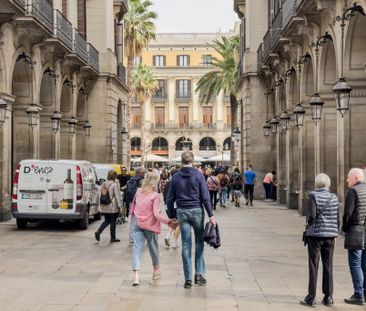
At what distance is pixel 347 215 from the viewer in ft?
26.3

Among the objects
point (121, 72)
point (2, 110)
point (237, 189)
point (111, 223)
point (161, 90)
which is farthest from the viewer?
point (161, 90)

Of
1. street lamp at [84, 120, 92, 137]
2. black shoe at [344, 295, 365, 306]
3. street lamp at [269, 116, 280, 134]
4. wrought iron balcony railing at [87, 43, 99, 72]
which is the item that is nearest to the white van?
black shoe at [344, 295, 365, 306]

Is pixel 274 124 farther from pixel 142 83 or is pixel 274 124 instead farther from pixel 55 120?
pixel 142 83

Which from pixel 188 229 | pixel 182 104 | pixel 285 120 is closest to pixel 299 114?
pixel 285 120

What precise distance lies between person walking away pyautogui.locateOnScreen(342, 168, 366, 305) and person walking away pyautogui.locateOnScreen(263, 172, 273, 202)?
20992mm

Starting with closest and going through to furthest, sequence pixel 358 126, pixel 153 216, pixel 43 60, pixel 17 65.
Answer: pixel 153 216
pixel 358 126
pixel 17 65
pixel 43 60

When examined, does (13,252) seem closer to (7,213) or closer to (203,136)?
(7,213)

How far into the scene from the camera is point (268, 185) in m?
29.6

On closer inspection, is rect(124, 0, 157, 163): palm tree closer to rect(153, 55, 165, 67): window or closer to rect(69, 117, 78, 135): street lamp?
rect(69, 117, 78, 135): street lamp

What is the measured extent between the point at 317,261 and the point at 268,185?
71.5 ft

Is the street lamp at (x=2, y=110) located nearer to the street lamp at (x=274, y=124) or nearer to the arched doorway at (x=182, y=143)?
the street lamp at (x=274, y=124)

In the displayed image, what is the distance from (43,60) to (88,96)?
9638 millimetres

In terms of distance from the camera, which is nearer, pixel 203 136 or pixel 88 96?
pixel 88 96

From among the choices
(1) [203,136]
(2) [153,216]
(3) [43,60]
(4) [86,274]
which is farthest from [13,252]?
(1) [203,136]
